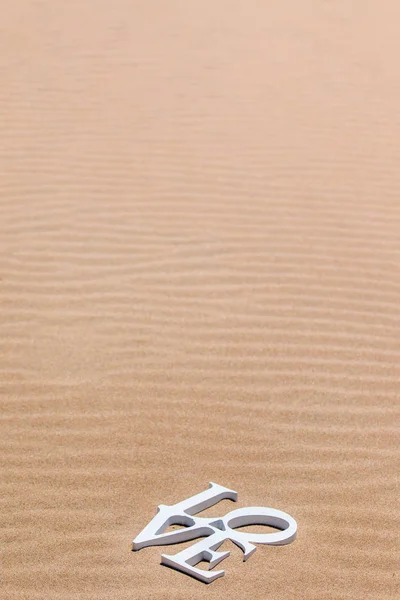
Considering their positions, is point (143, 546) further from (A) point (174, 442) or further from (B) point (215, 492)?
(A) point (174, 442)

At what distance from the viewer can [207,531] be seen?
3.71 m

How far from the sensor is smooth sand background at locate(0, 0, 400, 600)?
3742mm

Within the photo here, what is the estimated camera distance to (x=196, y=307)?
5578 millimetres

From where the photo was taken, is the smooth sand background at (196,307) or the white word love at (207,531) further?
the smooth sand background at (196,307)

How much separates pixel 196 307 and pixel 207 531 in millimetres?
2050

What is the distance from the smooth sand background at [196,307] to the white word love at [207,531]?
5cm

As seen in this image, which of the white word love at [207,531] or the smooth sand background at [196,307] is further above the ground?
the smooth sand background at [196,307]

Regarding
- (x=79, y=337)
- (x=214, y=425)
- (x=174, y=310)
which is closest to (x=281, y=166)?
(x=174, y=310)

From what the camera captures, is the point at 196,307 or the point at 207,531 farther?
the point at 196,307

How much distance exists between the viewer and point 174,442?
14.1 feet

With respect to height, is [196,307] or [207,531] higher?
[196,307]

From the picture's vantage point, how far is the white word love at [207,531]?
3521mm

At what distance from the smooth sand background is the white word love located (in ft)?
0.16

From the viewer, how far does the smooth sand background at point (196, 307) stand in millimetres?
3742
